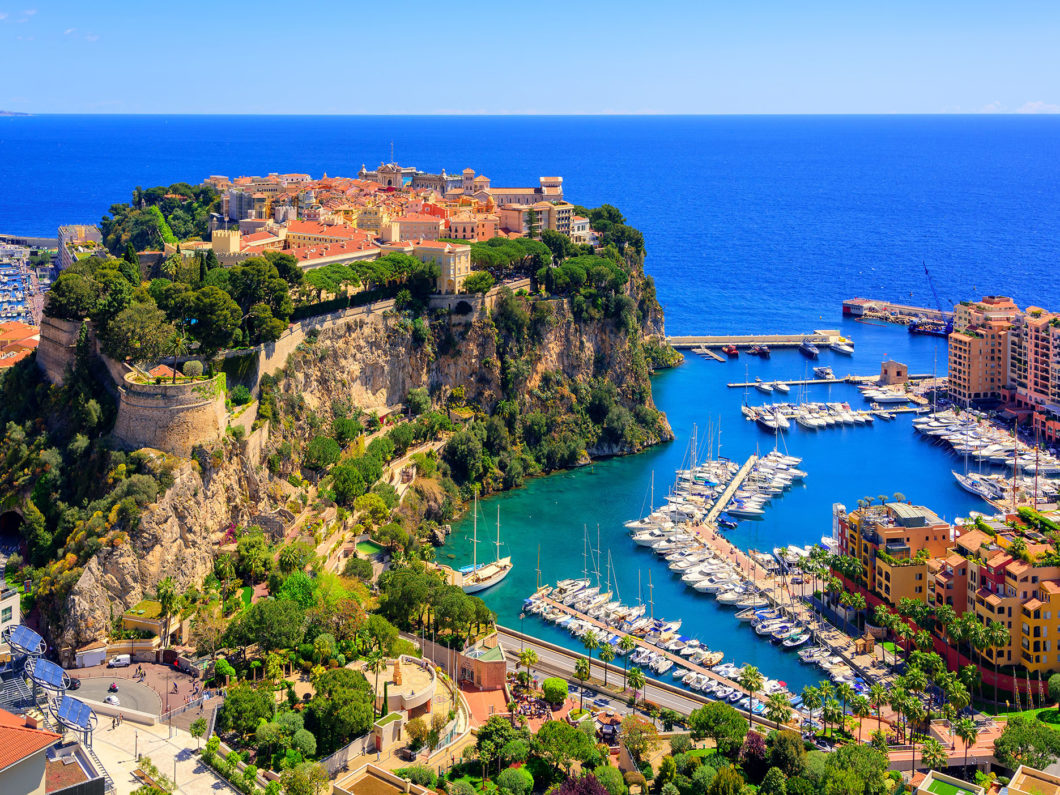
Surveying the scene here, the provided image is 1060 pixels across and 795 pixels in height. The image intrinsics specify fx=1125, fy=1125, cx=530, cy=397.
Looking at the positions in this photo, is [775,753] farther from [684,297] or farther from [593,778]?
[684,297]

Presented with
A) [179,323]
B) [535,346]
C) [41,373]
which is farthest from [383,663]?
[535,346]

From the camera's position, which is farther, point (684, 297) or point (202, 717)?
point (684, 297)

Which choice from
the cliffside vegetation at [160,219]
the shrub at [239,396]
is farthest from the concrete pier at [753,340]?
the shrub at [239,396]

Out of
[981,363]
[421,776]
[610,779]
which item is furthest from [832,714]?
[981,363]

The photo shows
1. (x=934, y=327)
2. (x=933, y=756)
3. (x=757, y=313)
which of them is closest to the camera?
(x=933, y=756)

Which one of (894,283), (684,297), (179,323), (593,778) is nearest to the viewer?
(593,778)

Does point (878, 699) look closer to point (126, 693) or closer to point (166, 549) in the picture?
point (126, 693)

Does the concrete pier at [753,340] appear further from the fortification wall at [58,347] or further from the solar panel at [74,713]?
the solar panel at [74,713]
